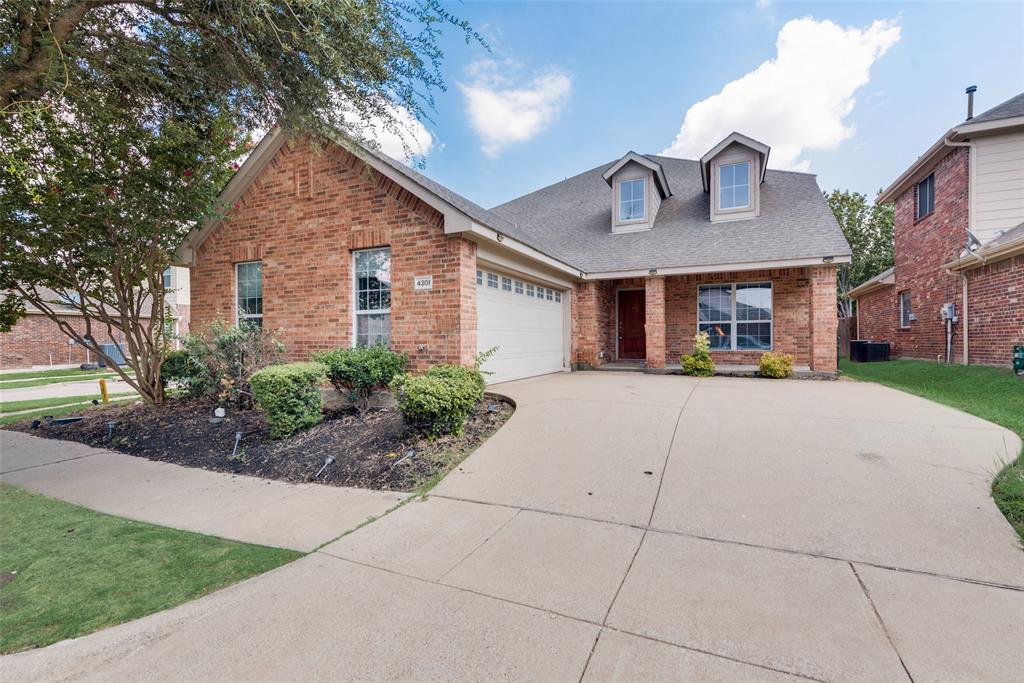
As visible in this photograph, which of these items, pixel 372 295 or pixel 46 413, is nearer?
pixel 372 295

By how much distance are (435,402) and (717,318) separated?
33.1ft

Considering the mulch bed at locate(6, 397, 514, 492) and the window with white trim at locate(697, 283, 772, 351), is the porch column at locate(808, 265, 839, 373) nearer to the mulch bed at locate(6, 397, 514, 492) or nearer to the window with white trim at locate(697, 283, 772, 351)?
the window with white trim at locate(697, 283, 772, 351)

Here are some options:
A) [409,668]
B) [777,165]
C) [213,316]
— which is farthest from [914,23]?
[213,316]

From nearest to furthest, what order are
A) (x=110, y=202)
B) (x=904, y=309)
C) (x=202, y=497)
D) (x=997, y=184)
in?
(x=202, y=497) → (x=110, y=202) → (x=997, y=184) → (x=904, y=309)

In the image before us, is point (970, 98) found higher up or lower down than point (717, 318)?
higher up

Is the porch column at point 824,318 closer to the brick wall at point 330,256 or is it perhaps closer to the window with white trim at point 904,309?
the window with white trim at point 904,309

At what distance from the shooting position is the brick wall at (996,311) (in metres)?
9.17

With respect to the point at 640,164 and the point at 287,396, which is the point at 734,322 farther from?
the point at 287,396

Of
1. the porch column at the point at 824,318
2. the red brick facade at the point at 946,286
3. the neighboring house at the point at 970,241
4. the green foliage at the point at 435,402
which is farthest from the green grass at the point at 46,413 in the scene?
the red brick facade at the point at 946,286

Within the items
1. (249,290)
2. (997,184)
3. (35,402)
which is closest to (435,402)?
(249,290)

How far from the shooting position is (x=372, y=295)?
793 centimetres

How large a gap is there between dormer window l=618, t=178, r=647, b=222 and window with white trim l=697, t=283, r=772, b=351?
10.5ft

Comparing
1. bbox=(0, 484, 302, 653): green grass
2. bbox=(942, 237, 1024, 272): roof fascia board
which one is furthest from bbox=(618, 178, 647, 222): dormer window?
bbox=(0, 484, 302, 653): green grass

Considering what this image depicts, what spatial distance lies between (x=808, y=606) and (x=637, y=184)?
43.7 feet
